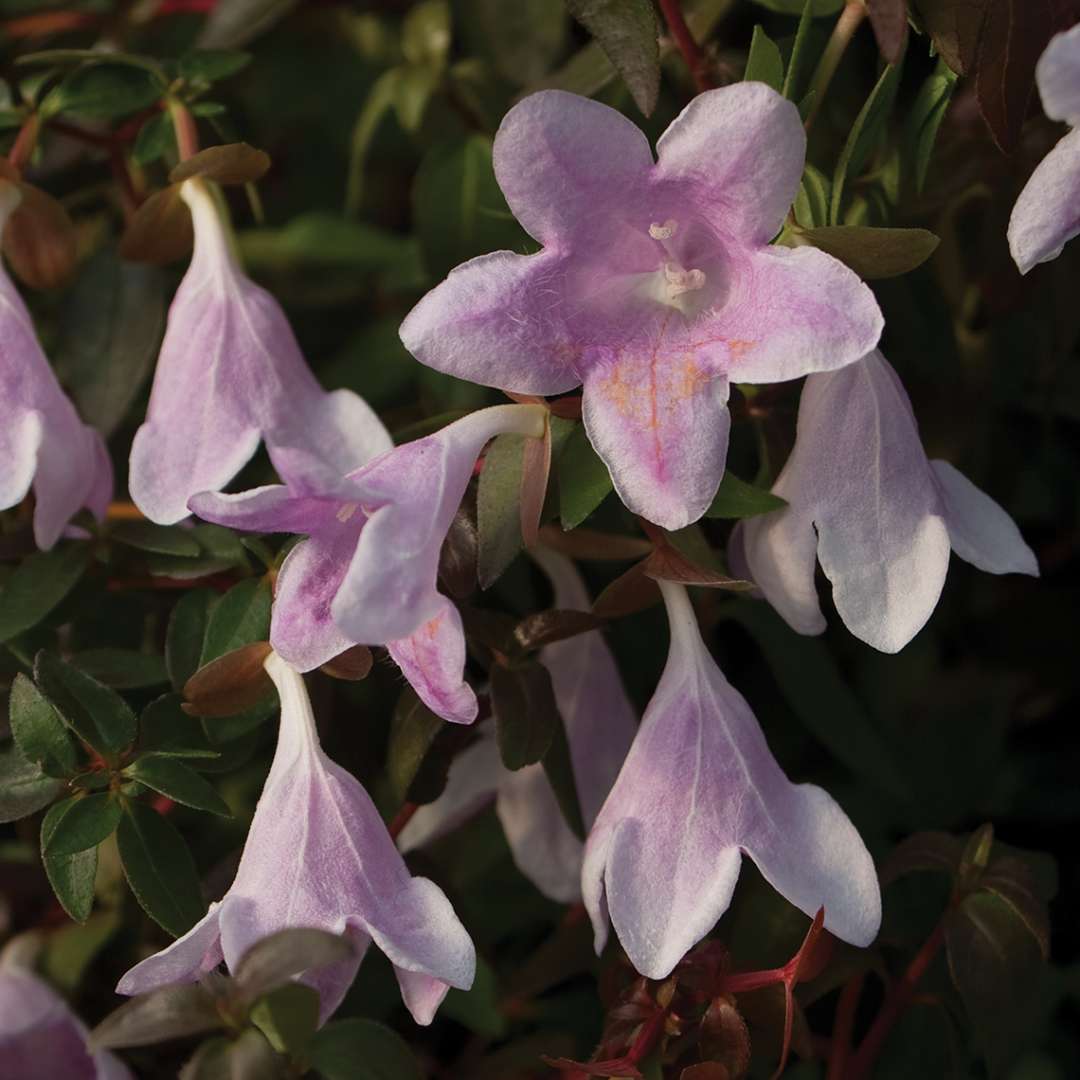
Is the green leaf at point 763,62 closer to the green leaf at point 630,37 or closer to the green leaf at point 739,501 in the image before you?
the green leaf at point 630,37

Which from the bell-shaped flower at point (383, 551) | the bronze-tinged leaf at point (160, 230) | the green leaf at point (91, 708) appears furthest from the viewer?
the bronze-tinged leaf at point (160, 230)

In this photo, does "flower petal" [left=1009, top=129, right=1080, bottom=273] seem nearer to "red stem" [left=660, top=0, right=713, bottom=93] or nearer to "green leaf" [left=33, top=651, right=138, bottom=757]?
"red stem" [left=660, top=0, right=713, bottom=93]

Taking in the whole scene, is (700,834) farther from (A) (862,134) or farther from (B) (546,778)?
(A) (862,134)

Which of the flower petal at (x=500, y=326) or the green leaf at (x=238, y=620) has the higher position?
the flower petal at (x=500, y=326)

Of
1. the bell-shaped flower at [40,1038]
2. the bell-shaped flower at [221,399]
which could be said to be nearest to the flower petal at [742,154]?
the bell-shaped flower at [221,399]

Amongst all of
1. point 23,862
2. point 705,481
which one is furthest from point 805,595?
point 23,862

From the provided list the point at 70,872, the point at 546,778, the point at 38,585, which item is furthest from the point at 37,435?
the point at 546,778
